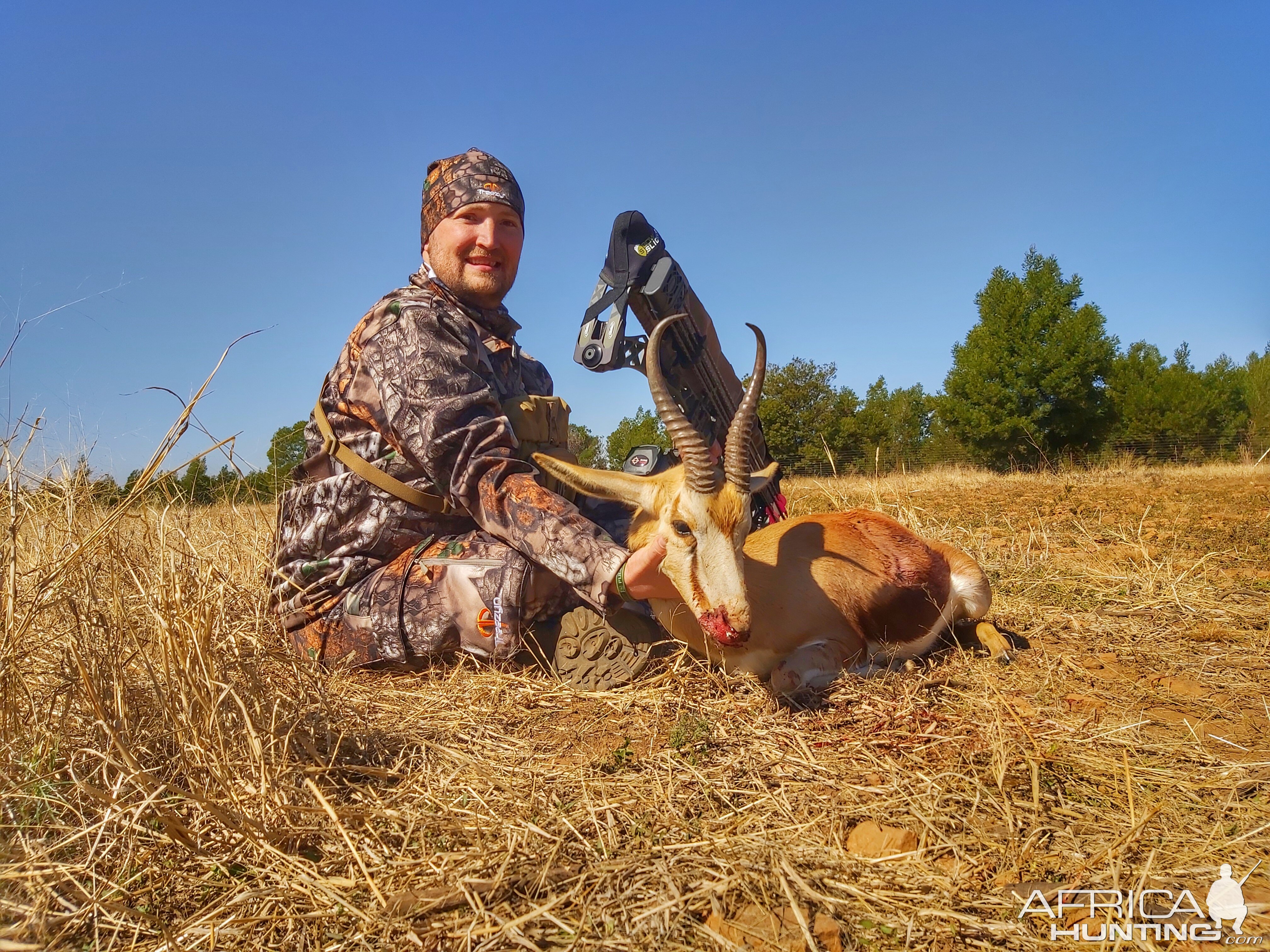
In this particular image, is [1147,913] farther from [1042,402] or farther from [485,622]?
[1042,402]

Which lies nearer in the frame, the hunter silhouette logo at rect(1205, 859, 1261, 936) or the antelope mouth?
the hunter silhouette logo at rect(1205, 859, 1261, 936)

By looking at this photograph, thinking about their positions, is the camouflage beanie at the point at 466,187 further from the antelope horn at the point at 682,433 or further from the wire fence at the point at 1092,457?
the wire fence at the point at 1092,457

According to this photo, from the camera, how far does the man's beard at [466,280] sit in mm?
4594

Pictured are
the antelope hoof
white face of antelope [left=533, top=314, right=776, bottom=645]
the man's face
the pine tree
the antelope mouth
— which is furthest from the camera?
the pine tree

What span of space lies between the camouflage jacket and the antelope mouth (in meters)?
0.49

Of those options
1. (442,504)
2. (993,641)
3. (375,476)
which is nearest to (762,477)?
(993,641)

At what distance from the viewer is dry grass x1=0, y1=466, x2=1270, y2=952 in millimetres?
1981

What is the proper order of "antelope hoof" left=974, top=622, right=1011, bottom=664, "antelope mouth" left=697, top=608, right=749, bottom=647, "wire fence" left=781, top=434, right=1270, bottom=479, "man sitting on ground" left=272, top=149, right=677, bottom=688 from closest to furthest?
1. "antelope mouth" left=697, top=608, right=749, bottom=647
2. "man sitting on ground" left=272, top=149, right=677, bottom=688
3. "antelope hoof" left=974, top=622, right=1011, bottom=664
4. "wire fence" left=781, top=434, right=1270, bottom=479

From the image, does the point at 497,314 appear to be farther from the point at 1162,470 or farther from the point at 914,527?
the point at 1162,470

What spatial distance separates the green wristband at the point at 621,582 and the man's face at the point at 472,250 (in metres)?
2.11

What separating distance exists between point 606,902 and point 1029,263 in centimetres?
4494

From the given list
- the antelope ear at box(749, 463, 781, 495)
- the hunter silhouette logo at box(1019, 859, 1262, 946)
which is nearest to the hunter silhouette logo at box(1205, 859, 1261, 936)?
the hunter silhouette logo at box(1019, 859, 1262, 946)

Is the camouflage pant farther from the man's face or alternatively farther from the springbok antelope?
the man's face

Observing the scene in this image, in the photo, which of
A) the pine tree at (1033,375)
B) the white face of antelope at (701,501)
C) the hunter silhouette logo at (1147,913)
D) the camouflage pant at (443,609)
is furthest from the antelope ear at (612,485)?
the pine tree at (1033,375)
